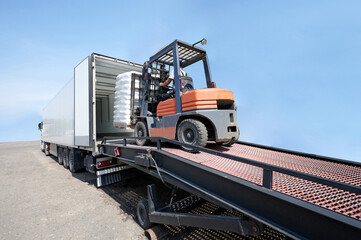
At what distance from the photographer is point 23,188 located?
18.2 ft

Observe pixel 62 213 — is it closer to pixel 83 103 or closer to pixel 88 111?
pixel 88 111

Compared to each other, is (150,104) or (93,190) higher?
(150,104)

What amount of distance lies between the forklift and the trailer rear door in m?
1.45

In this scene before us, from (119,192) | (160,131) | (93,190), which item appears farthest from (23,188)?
(160,131)

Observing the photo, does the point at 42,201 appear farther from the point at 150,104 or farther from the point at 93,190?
the point at 150,104

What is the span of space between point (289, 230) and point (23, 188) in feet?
23.6

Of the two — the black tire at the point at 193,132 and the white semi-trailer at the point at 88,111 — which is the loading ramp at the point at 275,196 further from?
the white semi-trailer at the point at 88,111

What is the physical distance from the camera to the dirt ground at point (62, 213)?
313 cm

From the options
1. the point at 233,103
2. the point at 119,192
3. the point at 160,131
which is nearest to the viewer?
the point at 233,103

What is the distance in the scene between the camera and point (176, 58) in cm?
347

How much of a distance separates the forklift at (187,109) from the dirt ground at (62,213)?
167 cm

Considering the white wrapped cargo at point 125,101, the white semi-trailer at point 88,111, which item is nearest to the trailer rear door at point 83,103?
the white semi-trailer at point 88,111

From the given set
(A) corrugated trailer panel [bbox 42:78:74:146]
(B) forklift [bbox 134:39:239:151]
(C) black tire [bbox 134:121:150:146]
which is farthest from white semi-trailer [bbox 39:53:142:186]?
(B) forklift [bbox 134:39:239:151]

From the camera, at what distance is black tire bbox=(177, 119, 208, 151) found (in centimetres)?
290
